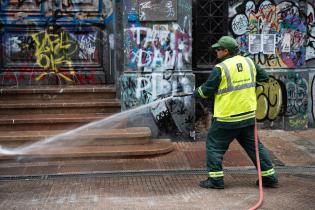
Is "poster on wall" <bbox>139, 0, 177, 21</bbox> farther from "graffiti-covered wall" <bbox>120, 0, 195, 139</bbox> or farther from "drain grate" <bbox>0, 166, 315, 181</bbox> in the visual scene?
"drain grate" <bbox>0, 166, 315, 181</bbox>

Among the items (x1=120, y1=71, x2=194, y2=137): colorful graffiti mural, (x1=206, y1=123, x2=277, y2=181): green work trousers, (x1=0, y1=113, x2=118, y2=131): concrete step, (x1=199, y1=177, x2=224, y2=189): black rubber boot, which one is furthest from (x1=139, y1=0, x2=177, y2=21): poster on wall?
(x1=199, y1=177, x2=224, y2=189): black rubber boot

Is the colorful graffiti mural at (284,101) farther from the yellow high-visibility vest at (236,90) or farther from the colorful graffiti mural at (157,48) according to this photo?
the yellow high-visibility vest at (236,90)

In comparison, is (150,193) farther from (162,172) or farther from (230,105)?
(230,105)

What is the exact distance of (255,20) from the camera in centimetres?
905

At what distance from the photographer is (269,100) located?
9156mm

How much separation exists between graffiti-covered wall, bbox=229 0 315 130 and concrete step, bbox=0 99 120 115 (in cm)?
256

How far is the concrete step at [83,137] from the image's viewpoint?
7.80 metres

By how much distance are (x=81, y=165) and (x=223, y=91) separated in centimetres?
249

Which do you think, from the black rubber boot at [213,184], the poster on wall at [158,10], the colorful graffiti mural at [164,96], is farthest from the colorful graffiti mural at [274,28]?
the black rubber boot at [213,184]

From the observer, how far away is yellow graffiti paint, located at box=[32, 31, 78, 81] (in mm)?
9359

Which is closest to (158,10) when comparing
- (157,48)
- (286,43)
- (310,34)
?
(157,48)

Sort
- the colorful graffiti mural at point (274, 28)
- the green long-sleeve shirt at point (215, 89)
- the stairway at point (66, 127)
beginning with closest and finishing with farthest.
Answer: the green long-sleeve shirt at point (215, 89) < the stairway at point (66, 127) < the colorful graffiti mural at point (274, 28)

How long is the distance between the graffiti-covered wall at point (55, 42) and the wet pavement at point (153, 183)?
7.22 ft

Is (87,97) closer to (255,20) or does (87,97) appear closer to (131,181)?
(131,181)
